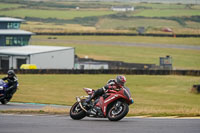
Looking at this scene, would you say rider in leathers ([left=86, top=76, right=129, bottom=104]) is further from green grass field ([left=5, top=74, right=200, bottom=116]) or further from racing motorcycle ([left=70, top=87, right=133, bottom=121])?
green grass field ([left=5, top=74, right=200, bottom=116])

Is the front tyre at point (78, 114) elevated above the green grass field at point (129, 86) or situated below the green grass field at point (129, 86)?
above

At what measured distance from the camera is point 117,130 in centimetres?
1073

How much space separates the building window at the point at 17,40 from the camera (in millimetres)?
65625

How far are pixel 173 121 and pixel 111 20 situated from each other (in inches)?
5746

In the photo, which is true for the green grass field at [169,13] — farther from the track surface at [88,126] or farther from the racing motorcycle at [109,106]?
the track surface at [88,126]

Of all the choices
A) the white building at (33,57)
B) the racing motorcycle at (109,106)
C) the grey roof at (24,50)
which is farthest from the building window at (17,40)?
the racing motorcycle at (109,106)

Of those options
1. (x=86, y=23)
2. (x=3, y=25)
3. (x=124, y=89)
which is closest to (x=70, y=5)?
(x=86, y=23)

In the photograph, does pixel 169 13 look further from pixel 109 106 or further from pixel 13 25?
pixel 109 106

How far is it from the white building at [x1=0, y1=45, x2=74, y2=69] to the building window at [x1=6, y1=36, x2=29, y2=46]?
A: 33.1 inches

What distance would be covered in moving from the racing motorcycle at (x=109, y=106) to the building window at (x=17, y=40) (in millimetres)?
53708

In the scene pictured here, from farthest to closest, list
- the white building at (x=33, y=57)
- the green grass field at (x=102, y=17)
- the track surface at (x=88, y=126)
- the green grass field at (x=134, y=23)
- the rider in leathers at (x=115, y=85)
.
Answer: the green grass field at (x=102, y=17) → the green grass field at (x=134, y=23) → the white building at (x=33, y=57) → the rider in leathers at (x=115, y=85) → the track surface at (x=88, y=126)

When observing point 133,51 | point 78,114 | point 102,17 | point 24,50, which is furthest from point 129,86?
point 102,17

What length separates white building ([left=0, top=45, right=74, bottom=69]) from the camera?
60000 mm

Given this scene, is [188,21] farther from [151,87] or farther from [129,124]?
[129,124]
